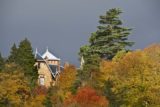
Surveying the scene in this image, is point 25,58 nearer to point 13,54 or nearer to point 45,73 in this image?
point 13,54

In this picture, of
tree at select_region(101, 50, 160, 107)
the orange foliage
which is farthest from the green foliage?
tree at select_region(101, 50, 160, 107)

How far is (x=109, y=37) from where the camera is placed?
73750 millimetres

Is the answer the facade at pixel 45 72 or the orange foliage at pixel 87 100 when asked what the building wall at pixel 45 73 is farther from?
the orange foliage at pixel 87 100

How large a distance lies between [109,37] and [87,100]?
15896mm

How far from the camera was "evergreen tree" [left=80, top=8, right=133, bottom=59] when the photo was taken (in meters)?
73.5

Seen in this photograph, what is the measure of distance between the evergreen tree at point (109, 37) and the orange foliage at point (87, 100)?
41.4ft

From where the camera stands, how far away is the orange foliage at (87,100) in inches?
2324

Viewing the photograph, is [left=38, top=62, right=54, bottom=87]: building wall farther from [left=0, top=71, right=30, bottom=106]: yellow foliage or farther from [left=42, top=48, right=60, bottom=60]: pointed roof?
[left=0, top=71, right=30, bottom=106]: yellow foliage

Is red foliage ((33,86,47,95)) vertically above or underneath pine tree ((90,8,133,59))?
underneath

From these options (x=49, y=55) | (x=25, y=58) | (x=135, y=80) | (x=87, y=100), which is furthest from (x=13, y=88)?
(x=49, y=55)

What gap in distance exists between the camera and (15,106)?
6303 cm

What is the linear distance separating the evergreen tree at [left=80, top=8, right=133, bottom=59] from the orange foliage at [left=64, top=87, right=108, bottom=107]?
41.4 ft

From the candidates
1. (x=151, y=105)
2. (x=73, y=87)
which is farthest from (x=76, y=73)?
(x=151, y=105)

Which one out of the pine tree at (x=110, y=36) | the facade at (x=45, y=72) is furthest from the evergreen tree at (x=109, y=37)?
the facade at (x=45, y=72)
